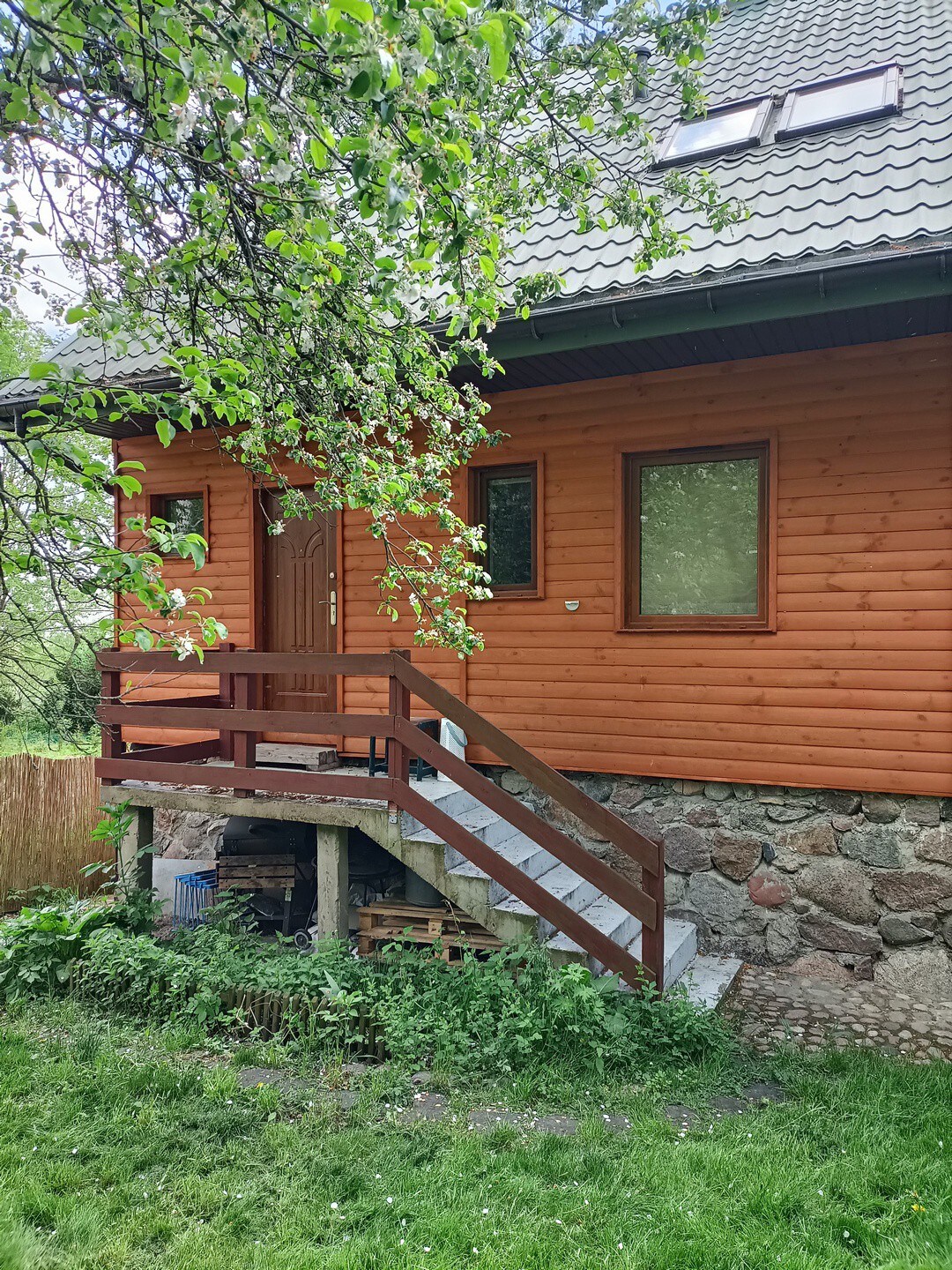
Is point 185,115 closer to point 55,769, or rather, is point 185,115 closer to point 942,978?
point 942,978

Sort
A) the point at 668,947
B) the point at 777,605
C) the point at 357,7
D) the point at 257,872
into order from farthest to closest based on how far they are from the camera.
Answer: the point at 257,872 < the point at 777,605 < the point at 668,947 < the point at 357,7

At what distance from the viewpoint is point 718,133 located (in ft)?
20.8

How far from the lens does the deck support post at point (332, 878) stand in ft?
17.2

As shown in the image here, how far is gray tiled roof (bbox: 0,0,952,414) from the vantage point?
15.0 ft

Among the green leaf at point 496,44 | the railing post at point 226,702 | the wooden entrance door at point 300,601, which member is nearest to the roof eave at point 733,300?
the green leaf at point 496,44

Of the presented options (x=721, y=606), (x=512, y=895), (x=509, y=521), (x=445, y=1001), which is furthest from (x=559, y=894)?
(x=509, y=521)

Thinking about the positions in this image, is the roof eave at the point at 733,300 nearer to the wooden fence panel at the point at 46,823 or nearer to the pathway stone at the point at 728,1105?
the pathway stone at the point at 728,1105

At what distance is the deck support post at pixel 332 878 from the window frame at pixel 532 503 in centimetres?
221

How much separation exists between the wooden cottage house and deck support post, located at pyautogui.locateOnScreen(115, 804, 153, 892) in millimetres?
363

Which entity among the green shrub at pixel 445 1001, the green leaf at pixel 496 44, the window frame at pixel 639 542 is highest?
the green leaf at pixel 496 44

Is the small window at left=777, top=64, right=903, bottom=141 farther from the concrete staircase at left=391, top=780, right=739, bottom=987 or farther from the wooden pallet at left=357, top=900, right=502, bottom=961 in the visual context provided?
Answer: the wooden pallet at left=357, top=900, right=502, bottom=961

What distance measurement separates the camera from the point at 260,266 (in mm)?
3520

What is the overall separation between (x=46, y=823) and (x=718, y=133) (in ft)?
27.2

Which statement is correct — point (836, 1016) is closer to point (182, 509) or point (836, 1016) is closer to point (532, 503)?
point (532, 503)
